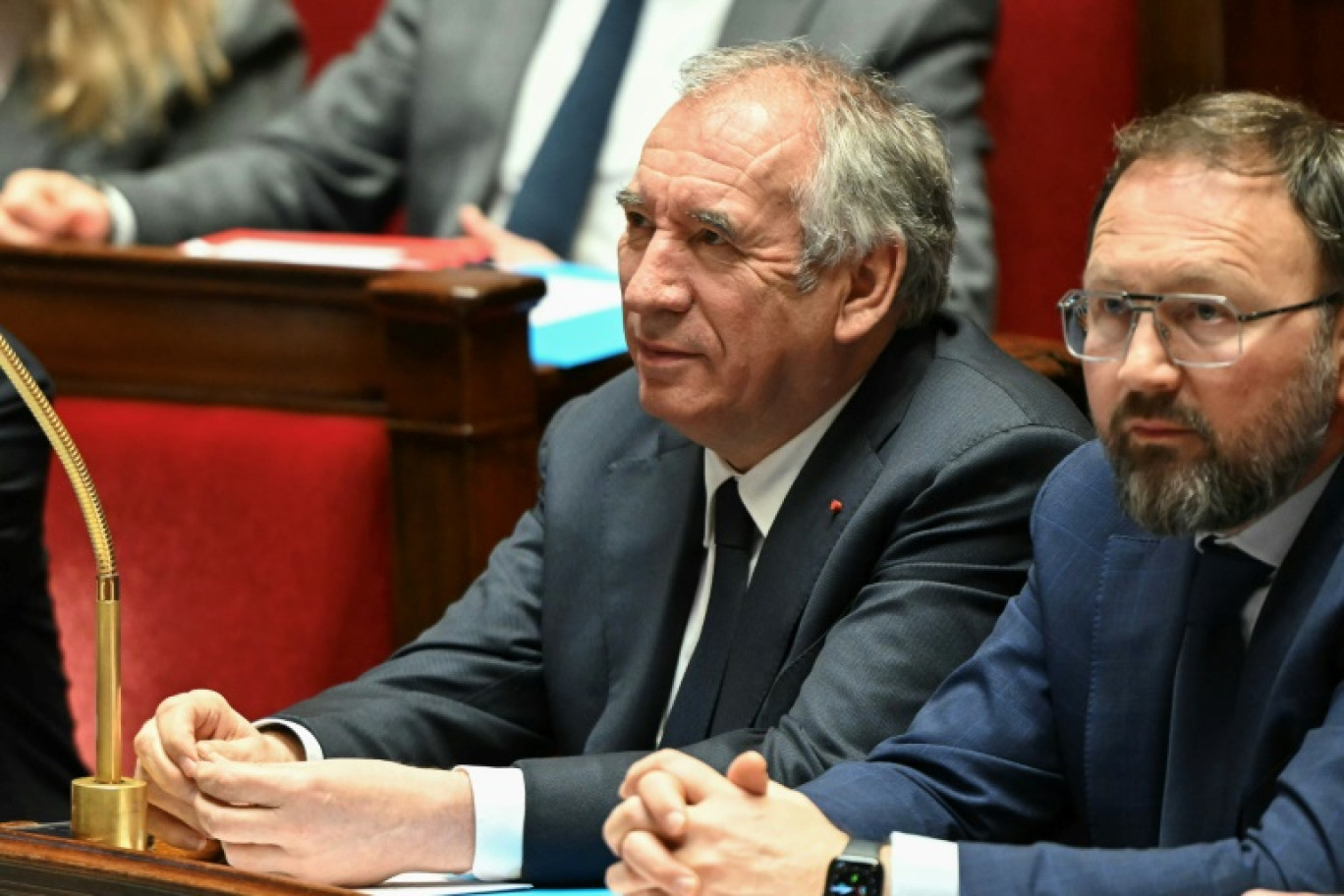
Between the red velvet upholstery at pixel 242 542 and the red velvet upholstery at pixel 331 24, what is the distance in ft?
4.20

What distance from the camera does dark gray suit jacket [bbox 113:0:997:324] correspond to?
312 cm

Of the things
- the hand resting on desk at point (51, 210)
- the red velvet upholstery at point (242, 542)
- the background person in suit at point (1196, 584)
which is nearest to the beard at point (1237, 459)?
the background person in suit at point (1196, 584)

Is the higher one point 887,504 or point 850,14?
point 850,14

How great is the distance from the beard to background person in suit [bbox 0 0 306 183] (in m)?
2.22

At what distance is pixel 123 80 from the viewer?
3.55 meters

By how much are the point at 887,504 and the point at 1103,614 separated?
0.32 metres

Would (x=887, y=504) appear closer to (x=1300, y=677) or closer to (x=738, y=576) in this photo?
(x=738, y=576)

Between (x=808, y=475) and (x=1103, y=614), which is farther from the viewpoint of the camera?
(x=808, y=475)

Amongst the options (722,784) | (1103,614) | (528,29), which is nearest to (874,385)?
(1103,614)

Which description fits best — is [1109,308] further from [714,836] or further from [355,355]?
[355,355]

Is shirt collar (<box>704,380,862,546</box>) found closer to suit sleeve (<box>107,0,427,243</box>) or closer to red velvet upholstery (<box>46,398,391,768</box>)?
red velvet upholstery (<box>46,398,391,768</box>)

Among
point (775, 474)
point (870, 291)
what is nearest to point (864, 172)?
point (870, 291)

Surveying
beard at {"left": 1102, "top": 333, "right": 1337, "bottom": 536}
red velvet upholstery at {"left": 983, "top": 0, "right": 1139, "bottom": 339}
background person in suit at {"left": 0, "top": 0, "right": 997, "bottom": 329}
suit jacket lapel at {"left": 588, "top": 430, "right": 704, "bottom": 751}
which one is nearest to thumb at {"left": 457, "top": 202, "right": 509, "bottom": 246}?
background person in suit at {"left": 0, "top": 0, "right": 997, "bottom": 329}

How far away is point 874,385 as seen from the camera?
2227mm
